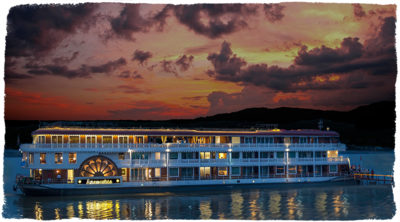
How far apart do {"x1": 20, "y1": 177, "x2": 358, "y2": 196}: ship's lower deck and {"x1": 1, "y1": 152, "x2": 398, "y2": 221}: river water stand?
963mm

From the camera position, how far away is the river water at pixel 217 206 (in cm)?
3375

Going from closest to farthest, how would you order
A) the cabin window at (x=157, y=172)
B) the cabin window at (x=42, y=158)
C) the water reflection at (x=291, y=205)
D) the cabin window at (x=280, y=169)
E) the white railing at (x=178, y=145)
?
the water reflection at (x=291, y=205) < the cabin window at (x=42, y=158) < the white railing at (x=178, y=145) < the cabin window at (x=157, y=172) < the cabin window at (x=280, y=169)

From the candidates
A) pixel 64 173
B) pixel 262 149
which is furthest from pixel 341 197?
pixel 64 173

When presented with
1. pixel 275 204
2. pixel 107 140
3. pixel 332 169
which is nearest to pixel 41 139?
pixel 107 140

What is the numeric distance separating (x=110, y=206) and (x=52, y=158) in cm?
967

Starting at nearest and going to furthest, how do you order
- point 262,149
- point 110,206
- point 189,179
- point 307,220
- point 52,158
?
1. point 307,220
2. point 110,206
3. point 52,158
4. point 189,179
5. point 262,149

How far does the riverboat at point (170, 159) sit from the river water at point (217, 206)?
1.85 m

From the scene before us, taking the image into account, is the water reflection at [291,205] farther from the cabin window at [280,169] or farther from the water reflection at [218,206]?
the cabin window at [280,169]

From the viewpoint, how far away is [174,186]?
1858 inches

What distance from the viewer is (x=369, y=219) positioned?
32.9m

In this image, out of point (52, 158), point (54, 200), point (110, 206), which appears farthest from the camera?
point (52, 158)

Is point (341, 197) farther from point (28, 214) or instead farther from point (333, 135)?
point (28, 214)

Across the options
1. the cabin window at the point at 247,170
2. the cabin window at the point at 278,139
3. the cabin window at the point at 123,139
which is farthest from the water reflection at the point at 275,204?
the cabin window at the point at 123,139

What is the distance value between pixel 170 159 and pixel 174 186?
3109 mm
